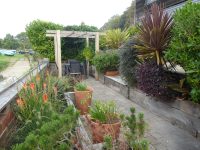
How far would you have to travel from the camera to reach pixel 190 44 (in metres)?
2.55

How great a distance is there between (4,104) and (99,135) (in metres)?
1.16

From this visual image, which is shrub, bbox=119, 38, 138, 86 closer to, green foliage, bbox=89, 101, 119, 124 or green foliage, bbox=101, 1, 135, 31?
green foliage, bbox=89, 101, 119, 124

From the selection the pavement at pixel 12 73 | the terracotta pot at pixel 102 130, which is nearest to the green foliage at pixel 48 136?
the terracotta pot at pixel 102 130

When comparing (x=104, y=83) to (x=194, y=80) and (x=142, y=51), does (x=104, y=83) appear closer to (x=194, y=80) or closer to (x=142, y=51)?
(x=142, y=51)

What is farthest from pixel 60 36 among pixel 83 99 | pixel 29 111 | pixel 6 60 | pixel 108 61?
pixel 29 111

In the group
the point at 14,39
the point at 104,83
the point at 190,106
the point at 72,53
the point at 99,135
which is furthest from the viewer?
the point at 72,53

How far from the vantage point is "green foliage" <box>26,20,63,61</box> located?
31.1 feet

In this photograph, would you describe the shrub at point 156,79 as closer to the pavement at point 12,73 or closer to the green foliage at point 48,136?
the green foliage at point 48,136

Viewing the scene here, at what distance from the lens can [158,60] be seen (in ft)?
11.4

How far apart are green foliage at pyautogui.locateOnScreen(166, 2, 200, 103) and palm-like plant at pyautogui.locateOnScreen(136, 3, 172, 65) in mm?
652

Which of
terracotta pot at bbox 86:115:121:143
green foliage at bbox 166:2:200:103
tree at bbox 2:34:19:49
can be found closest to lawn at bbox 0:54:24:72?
tree at bbox 2:34:19:49

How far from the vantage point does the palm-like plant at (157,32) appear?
3529 millimetres

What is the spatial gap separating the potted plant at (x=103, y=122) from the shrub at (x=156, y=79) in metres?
1.28

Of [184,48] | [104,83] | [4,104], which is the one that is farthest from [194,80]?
[104,83]
